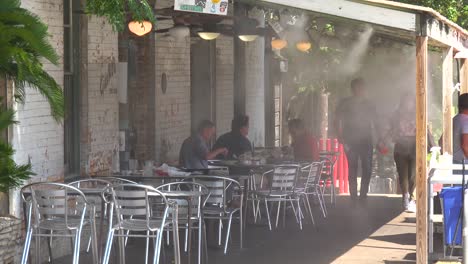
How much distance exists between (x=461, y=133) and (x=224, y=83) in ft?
24.9

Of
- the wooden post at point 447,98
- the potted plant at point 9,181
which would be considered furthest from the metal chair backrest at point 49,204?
the wooden post at point 447,98

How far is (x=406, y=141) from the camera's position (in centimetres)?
1661

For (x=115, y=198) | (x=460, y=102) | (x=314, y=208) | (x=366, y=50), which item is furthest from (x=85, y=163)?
(x=366, y=50)

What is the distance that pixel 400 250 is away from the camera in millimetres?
13141

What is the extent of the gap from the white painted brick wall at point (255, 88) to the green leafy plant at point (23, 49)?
10.9 metres

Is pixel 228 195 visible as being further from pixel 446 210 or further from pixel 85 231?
pixel 446 210

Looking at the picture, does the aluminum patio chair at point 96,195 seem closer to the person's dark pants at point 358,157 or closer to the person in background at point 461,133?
the person in background at point 461,133

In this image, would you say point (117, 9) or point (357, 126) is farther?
point (357, 126)

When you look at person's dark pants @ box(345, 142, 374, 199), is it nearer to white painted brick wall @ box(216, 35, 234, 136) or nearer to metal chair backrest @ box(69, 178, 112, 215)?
white painted brick wall @ box(216, 35, 234, 136)

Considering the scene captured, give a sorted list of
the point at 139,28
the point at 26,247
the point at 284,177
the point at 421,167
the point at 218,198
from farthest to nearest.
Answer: the point at 284,177
the point at 139,28
the point at 218,198
the point at 421,167
the point at 26,247

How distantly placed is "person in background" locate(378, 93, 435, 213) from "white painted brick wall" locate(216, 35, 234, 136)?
3.45 meters

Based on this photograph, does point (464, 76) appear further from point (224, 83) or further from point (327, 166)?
point (224, 83)

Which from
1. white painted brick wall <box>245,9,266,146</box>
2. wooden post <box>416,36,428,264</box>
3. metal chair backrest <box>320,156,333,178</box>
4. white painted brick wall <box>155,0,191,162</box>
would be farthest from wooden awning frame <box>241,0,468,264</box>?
white painted brick wall <box>245,9,266,146</box>

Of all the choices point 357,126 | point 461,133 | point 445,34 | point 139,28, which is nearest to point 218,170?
point 139,28
